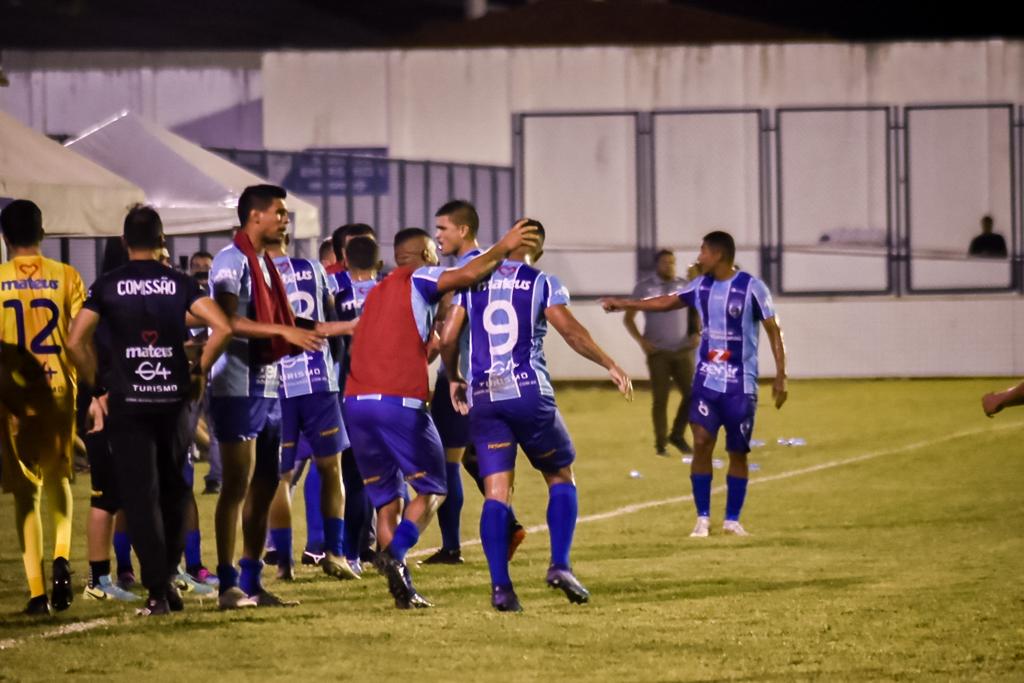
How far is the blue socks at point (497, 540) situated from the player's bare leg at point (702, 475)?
10.6ft

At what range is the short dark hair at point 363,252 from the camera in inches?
402

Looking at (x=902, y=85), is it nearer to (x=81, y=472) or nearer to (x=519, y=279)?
(x=81, y=472)

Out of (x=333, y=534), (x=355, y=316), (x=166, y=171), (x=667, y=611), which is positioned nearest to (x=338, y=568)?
(x=333, y=534)

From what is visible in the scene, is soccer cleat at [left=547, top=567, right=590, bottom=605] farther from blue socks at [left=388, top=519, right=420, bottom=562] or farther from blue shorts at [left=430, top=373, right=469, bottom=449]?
blue shorts at [left=430, top=373, right=469, bottom=449]

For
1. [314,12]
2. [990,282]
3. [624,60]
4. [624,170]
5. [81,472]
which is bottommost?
[81,472]

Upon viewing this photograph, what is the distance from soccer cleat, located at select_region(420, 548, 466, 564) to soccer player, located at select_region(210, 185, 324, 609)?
75.6 inches

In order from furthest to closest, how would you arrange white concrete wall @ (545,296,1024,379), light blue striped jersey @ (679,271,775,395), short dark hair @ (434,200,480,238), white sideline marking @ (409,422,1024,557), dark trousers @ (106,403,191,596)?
white concrete wall @ (545,296,1024,379)
white sideline marking @ (409,422,1024,557)
light blue striped jersey @ (679,271,775,395)
short dark hair @ (434,200,480,238)
dark trousers @ (106,403,191,596)

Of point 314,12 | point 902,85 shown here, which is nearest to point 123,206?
point 902,85

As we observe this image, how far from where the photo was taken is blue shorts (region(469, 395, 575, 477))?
8391 millimetres

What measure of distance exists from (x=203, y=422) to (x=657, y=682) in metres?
10.1

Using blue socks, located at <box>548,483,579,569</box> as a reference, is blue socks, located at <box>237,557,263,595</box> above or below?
below

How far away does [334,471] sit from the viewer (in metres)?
9.80

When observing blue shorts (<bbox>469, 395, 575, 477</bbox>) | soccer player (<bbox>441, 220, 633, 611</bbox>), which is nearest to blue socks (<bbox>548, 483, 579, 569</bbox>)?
soccer player (<bbox>441, 220, 633, 611</bbox>)

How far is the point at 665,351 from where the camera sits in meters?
17.5
